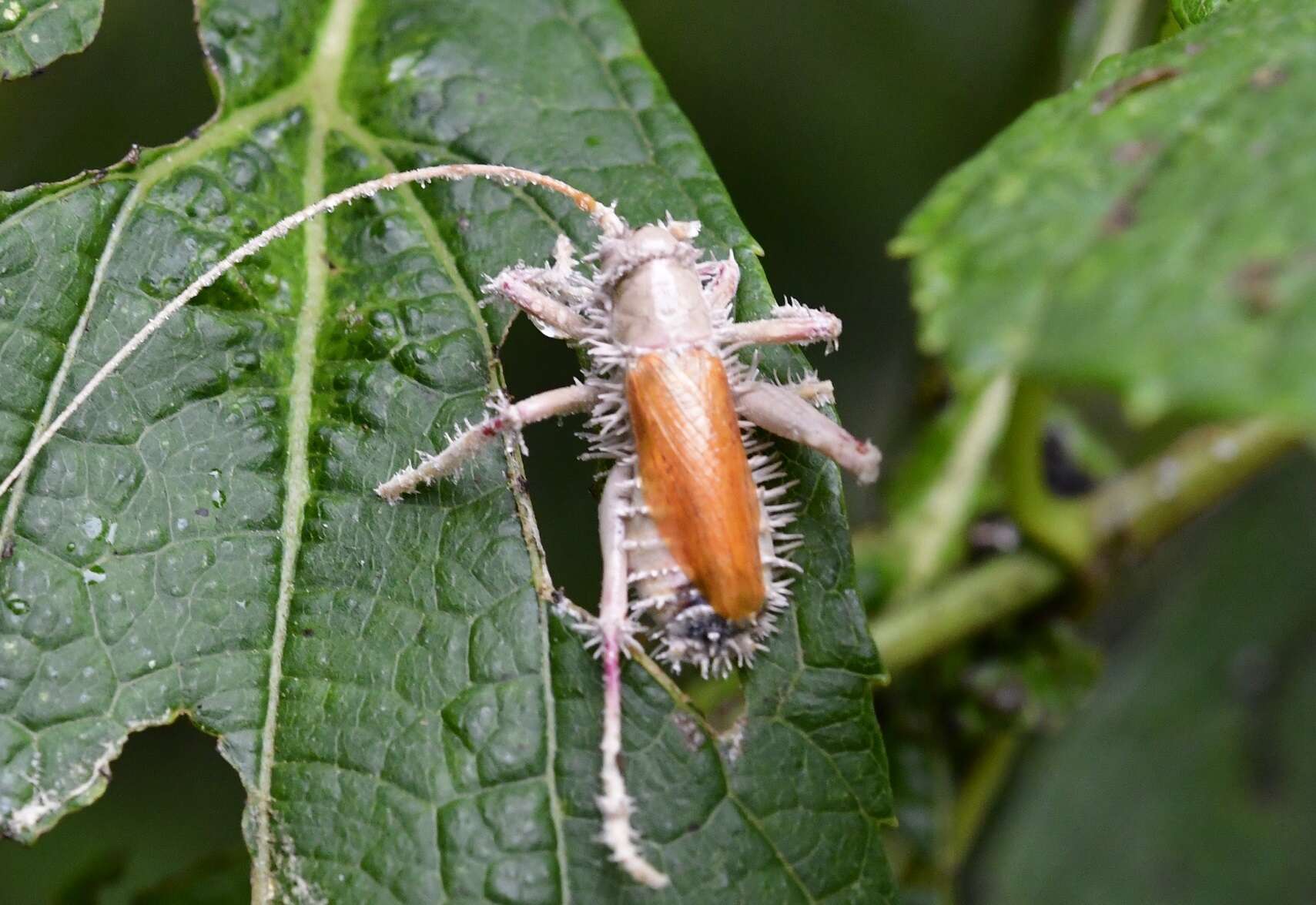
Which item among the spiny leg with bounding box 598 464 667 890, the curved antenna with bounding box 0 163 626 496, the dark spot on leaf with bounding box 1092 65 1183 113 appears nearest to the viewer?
the dark spot on leaf with bounding box 1092 65 1183 113

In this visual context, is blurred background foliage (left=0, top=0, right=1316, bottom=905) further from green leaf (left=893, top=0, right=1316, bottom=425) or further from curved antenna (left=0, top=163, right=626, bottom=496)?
green leaf (left=893, top=0, right=1316, bottom=425)

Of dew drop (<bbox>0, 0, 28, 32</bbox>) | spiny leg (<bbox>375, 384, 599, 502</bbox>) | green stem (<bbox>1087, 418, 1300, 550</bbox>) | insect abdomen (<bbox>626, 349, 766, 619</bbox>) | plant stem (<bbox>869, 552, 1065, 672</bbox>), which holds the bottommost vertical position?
plant stem (<bbox>869, 552, 1065, 672</bbox>)

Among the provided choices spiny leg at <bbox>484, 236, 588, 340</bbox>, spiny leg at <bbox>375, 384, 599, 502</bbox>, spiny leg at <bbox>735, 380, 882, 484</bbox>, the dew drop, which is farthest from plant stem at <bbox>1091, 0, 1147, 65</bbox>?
the dew drop

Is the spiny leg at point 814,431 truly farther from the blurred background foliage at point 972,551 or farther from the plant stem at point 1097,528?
the plant stem at point 1097,528

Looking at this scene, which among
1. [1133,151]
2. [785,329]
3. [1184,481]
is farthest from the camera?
[1184,481]

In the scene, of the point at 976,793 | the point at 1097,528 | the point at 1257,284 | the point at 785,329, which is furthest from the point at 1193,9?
the point at 976,793

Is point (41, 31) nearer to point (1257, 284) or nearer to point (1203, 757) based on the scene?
point (1257, 284)
